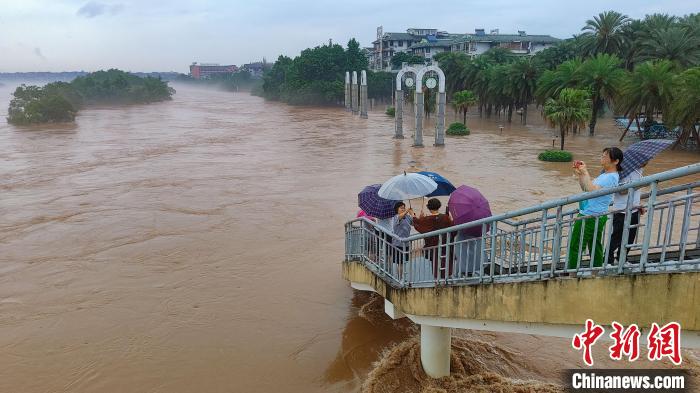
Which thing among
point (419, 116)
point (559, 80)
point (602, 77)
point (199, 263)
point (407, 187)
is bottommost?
point (199, 263)

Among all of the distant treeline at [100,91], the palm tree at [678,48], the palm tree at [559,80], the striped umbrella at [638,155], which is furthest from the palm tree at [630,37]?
the distant treeline at [100,91]

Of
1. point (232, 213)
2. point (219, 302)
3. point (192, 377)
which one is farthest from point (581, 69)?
point (192, 377)

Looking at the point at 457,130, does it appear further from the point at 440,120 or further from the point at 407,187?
the point at 407,187

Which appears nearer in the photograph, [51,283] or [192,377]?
[192,377]

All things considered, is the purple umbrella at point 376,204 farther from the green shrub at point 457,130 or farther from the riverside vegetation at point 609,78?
the green shrub at point 457,130

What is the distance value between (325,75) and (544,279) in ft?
242

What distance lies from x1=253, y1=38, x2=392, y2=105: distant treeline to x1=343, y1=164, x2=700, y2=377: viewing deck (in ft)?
214

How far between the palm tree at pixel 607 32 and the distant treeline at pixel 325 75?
3354cm

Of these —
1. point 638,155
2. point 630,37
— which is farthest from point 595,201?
point 630,37

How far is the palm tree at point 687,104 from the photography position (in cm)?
2311

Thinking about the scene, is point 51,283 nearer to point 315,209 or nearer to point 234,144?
point 315,209

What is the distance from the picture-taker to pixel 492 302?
500 centimetres

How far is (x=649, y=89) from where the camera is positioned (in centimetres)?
2655

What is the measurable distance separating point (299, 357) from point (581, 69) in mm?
30355
